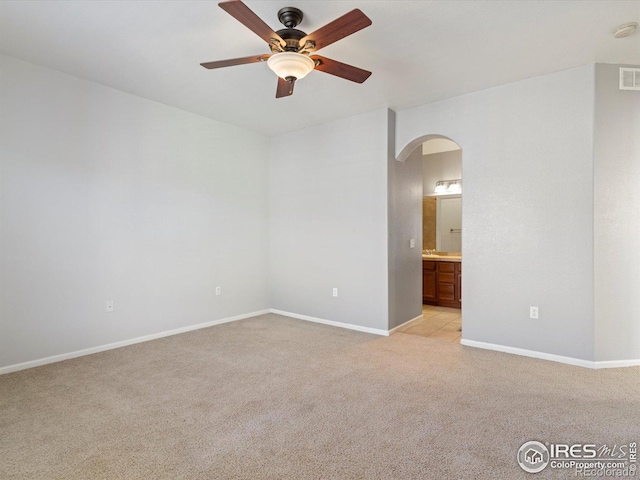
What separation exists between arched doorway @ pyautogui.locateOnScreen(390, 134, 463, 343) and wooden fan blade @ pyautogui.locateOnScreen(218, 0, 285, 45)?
2.54m

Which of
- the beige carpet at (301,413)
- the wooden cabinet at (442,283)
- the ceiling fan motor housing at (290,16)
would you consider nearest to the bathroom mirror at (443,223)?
the wooden cabinet at (442,283)

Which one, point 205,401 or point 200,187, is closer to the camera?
point 205,401

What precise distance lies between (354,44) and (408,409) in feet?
9.15

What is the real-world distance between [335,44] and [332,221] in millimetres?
2361

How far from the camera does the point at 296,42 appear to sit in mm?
2416

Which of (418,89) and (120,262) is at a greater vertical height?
(418,89)

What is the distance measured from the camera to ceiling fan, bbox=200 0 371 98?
2.11m

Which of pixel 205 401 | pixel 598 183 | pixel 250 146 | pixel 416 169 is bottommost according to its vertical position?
pixel 205 401

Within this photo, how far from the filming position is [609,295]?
10.7 ft

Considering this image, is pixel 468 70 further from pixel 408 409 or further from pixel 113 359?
pixel 113 359

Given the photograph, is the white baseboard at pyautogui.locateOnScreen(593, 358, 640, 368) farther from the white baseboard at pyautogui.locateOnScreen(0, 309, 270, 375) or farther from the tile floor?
the white baseboard at pyautogui.locateOnScreen(0, 309, 270, 375)

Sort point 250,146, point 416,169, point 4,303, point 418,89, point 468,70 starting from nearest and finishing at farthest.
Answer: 1. point 4,303
2. point 468,70
3. point 418,89
4. point 416,169
5. point 250,146

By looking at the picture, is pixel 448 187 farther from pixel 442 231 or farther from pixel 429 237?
pixel 429 237

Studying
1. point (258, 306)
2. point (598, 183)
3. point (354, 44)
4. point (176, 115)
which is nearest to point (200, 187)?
point (176, 115)
